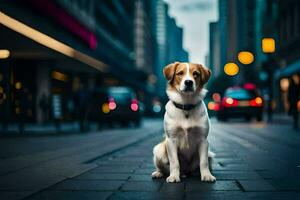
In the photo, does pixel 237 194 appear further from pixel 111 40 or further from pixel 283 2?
Result: pixel 111 40

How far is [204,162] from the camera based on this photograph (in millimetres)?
5754

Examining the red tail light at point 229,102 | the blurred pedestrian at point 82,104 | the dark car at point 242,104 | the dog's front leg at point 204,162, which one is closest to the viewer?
the dog's front leg at point 204,162

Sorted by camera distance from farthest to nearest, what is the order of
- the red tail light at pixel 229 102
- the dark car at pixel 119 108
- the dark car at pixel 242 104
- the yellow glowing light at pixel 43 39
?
the red tail light at pixel 229 102 → the dark car at pixel 242 104 → the dark car at pixel 119 108 → the yellow glowing light at pixel 43 39

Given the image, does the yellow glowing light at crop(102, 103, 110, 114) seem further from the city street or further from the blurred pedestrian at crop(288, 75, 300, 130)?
the city street

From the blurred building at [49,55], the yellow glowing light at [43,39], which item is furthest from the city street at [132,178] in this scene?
the yellow glowing light at [43,39]

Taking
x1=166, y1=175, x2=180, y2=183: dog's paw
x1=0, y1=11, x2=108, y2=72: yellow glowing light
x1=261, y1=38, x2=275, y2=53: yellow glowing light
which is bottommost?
x1=166, y1=175, x2=180, y2=183: dog's paw

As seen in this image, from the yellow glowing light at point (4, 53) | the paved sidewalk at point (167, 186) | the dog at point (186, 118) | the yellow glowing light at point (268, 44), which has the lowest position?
the paved sidewalk at point (167, 186)

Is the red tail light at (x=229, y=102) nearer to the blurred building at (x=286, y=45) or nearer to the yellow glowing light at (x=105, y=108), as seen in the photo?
the yellow glowing light at (x=105, y=108)

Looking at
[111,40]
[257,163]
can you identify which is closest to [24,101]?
[257,163]

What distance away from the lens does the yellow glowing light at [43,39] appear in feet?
57.4

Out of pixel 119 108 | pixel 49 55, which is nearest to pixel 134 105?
pixel 119 108

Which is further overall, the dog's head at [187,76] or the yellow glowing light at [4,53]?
the yellow glowing light at [4,53]

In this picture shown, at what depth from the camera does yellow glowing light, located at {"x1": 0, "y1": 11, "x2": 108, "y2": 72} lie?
1750cm

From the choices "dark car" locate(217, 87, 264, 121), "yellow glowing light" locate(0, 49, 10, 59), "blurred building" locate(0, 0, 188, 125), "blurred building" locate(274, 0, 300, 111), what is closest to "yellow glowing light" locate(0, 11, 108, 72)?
"blurred building" locate(0, 0, 188, 125)
